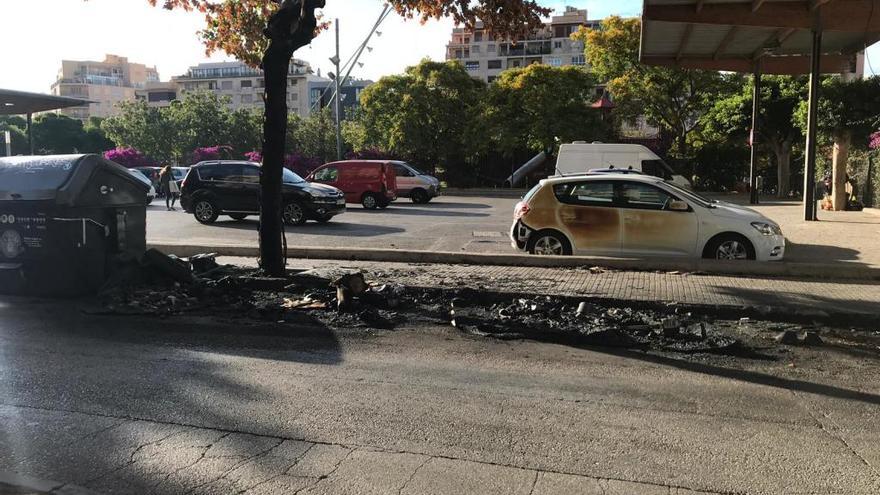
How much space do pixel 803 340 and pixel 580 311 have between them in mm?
2213

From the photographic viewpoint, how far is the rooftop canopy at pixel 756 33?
15.8 meters

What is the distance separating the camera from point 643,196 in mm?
10516

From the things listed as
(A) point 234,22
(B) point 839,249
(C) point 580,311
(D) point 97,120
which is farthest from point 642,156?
(D) point 97,120

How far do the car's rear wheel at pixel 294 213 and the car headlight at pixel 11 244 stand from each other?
29.5ft

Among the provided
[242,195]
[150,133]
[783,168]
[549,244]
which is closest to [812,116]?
[549,244]

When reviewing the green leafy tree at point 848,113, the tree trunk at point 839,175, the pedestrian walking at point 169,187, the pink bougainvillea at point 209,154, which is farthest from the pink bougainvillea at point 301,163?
the tree trunk at point 839,175

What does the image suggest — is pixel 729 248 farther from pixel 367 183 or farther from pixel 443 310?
pixel 367 183

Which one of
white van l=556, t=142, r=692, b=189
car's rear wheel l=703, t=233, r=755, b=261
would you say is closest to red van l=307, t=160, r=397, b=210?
white van l=556, t=142, r=692, b=189

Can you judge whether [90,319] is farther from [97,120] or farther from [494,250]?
[97,120]

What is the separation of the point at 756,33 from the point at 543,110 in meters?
16.4

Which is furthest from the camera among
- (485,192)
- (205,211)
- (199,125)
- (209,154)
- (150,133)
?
(150,133)

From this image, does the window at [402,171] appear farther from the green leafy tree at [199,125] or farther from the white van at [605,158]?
the green leafy tree at [199,125]

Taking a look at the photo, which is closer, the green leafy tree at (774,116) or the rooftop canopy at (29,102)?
the rooftop canopy at (29,102)

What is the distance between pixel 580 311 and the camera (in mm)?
7438
